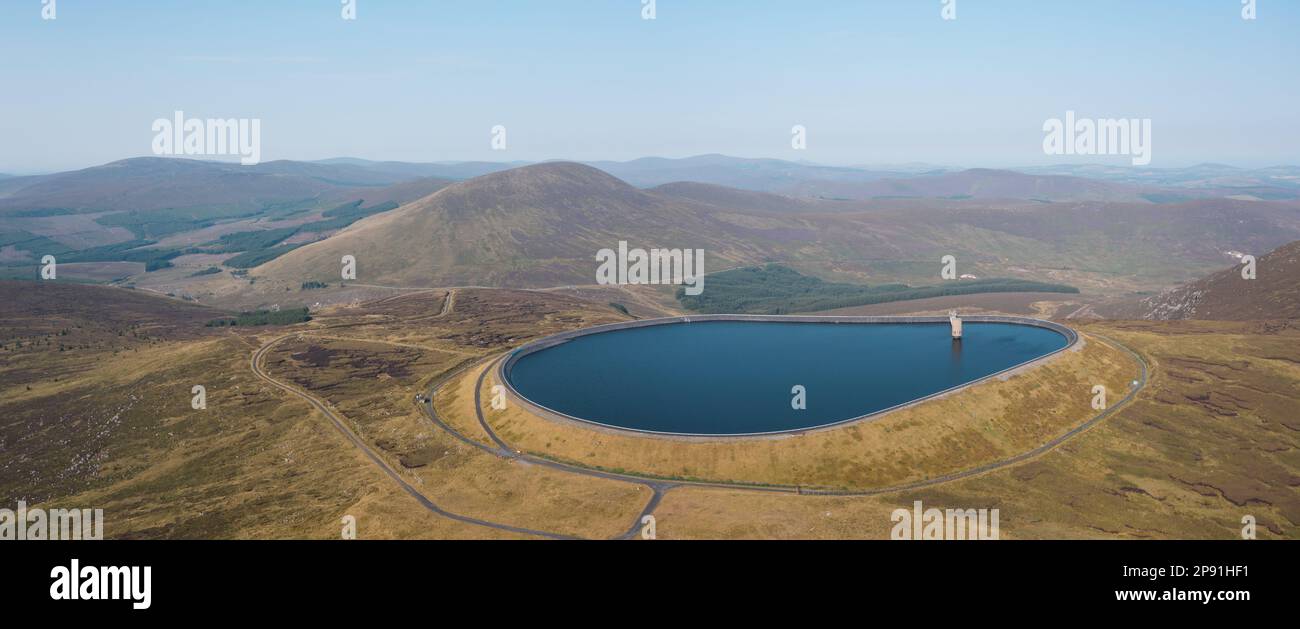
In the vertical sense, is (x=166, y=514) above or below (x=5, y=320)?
below

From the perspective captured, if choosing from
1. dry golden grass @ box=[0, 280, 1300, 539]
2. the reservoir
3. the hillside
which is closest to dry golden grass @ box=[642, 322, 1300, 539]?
dry golden grass @ box=[0, 280, 1300, 539]

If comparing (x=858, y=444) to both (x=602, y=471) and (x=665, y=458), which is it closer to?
(x=665, y=458)

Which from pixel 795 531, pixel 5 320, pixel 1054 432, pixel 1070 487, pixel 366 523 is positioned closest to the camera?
pixel 795 531

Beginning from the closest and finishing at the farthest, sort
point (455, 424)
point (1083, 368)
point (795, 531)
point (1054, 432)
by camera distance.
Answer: point (795, 531) → point (1054, 432) → point (455, 424) → point (1083, 368)

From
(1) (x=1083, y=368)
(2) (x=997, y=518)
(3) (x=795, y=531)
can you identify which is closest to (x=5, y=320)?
(3) (x=795, y=531)

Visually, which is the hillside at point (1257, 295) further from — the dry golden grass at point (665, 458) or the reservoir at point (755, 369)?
the reservoir at point (755, 369)

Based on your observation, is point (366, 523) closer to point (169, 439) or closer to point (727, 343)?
point (169, 439)
